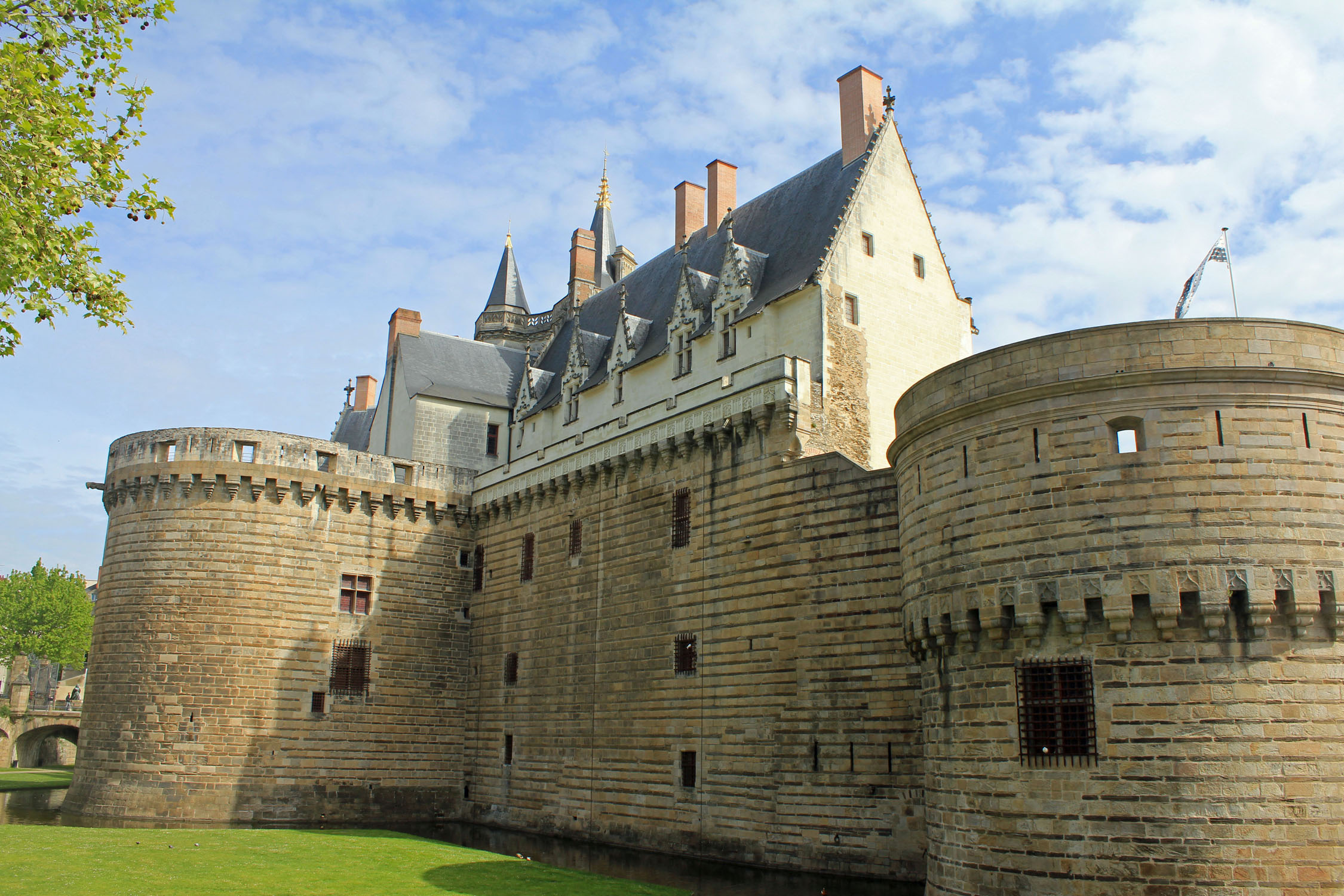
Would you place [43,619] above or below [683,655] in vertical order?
above

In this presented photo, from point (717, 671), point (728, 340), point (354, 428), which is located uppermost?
point (354, 428)

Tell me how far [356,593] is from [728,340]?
1494cm

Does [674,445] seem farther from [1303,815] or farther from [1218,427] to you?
[1303,815]

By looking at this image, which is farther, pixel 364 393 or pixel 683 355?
pixel 364 393

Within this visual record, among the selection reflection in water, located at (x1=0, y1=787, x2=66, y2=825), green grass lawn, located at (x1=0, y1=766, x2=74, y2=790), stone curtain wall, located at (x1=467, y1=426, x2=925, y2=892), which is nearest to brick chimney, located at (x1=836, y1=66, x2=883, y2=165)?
stone curtain wall, located at (x1=467, y1=426, x2=925, y2=892)

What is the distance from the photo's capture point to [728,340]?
1122 inches

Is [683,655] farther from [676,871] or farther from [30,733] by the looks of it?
[30,733]

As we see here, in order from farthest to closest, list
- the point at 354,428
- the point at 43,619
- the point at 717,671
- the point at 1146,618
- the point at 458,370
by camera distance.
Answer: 1. the point at 43,619
2. the point at 354,428
3. the point at 458,370
4. the point at 717,671
5. the point at 1146,618

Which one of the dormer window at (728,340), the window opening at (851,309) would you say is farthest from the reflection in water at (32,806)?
the window opening at (851,309)

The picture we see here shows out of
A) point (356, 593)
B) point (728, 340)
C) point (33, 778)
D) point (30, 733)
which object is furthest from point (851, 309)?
point (30, 733)

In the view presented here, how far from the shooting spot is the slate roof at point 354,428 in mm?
46475

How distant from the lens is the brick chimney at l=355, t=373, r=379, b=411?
49.1m

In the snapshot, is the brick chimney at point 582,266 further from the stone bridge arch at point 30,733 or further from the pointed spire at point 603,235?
the stone bridge arch at point 30,733

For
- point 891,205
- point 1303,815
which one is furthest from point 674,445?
point 1303,815
